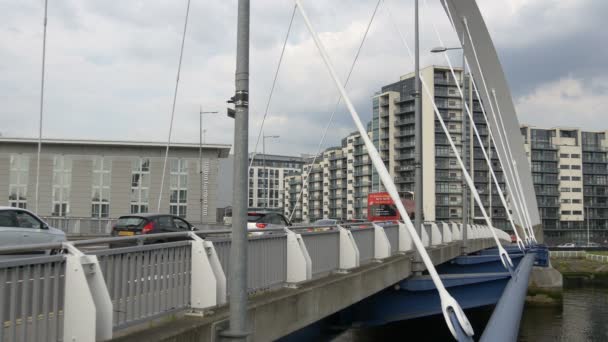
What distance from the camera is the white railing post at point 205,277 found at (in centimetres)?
696

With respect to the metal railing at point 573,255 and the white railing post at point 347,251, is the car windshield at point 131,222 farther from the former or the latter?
the metal railing at point 573,255

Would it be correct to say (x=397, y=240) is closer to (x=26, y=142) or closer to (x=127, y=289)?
(x=127, y=289)

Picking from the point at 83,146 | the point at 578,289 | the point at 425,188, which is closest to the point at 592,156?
the point at 425,188

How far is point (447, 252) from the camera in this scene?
22.9 m

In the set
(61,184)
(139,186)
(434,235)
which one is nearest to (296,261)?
(434,235)

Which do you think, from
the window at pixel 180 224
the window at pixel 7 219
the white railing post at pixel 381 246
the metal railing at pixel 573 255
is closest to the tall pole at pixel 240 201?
the window at pixel 7 219

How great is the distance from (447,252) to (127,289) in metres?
18.6

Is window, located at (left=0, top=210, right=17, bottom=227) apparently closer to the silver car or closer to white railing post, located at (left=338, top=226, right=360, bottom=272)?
the silver car

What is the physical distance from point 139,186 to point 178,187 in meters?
3.39

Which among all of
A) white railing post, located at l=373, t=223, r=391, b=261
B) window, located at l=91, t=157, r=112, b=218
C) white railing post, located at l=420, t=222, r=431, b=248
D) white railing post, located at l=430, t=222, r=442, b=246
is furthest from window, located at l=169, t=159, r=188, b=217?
white railing post, located at l=373, t=223, r=391, b=261

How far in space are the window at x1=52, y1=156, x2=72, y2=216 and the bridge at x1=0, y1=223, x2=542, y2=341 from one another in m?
43.5

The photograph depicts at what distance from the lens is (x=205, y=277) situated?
23.2ft

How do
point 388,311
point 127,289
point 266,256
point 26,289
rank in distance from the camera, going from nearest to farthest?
point 26,289 < point 127,289 < point 266,256 < point 388,311

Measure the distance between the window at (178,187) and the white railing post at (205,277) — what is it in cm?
4562
